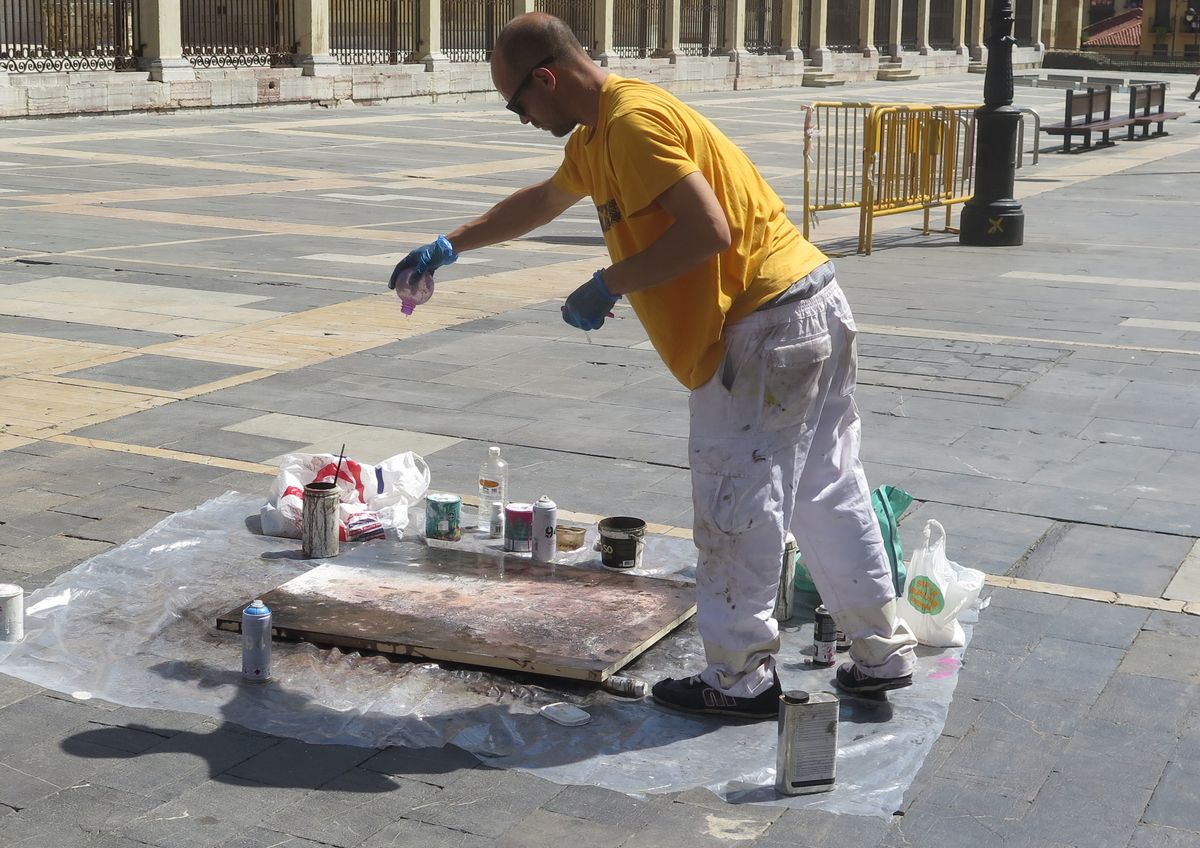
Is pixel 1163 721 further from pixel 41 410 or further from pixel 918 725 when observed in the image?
pixel 41 410

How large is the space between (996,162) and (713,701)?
10.8 metres

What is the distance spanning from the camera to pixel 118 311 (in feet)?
32.8

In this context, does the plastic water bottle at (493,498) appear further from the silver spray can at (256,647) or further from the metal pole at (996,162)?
the metal pole at (996,162)

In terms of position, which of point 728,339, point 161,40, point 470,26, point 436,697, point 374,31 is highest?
point 470,26

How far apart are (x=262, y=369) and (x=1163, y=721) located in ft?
17.8

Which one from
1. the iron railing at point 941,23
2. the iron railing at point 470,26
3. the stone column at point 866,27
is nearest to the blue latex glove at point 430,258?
the iron railing at point 470,26

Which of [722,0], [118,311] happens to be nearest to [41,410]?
[118,311]

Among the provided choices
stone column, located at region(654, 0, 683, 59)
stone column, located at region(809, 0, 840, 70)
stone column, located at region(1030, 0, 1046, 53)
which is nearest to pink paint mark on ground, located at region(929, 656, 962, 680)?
stone column, located at region(654, 0, 683, 59)

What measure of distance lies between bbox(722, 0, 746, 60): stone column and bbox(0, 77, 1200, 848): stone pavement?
3132 centimetres

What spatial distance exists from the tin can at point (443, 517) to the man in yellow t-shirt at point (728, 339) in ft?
4.86

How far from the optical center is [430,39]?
117 ft

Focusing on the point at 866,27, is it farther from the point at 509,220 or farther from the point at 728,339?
the point at 728,339

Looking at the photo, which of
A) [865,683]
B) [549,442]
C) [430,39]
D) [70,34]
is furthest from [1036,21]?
[865,683]

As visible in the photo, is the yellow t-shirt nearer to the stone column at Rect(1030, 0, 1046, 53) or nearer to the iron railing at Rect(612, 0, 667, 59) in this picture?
the iron railing at Rect(612, 0, 667, 59)
